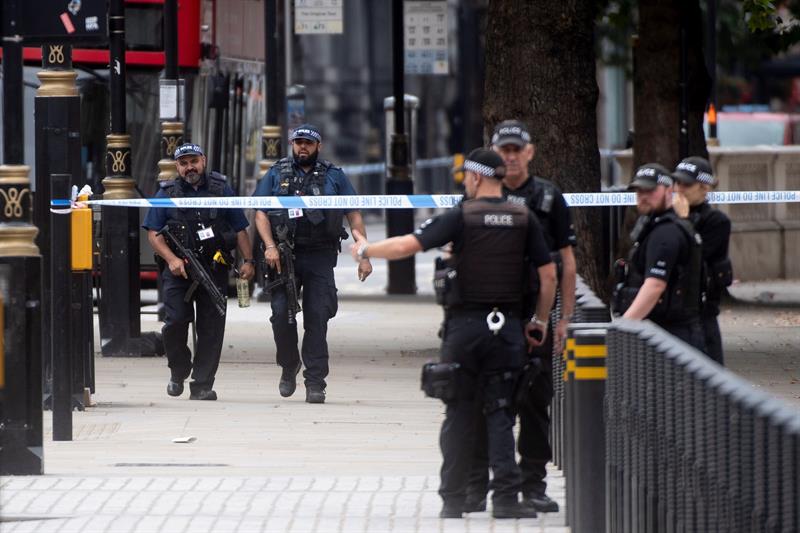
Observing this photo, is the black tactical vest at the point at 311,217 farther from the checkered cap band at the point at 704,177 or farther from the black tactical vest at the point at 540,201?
the black tactical vest at the point at 540,201

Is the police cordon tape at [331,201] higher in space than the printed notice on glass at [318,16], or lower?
lower

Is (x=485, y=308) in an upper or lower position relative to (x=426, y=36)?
lower

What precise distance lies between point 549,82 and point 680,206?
506 cm

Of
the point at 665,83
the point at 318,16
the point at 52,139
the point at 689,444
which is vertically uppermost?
the point at 318,16

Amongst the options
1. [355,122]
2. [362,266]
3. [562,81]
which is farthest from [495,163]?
[355,122]

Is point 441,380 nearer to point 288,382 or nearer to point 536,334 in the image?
point 536,334

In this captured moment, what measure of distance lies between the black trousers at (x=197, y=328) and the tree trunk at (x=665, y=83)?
8545 millimetres

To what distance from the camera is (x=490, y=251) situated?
822 centimetres

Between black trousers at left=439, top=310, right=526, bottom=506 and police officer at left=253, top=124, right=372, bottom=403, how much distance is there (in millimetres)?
4077

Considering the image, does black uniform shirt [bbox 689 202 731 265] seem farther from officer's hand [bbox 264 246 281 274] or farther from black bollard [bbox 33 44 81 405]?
black bollard [bbox 33 44 81 405]

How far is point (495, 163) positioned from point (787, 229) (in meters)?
17.1

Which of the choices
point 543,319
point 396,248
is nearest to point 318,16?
point 543,319

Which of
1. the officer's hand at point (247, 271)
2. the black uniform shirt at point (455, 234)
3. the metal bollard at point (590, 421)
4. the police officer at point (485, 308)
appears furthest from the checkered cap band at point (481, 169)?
the officer's hand at point (247, 271)

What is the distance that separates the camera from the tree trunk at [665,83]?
2050 cm
